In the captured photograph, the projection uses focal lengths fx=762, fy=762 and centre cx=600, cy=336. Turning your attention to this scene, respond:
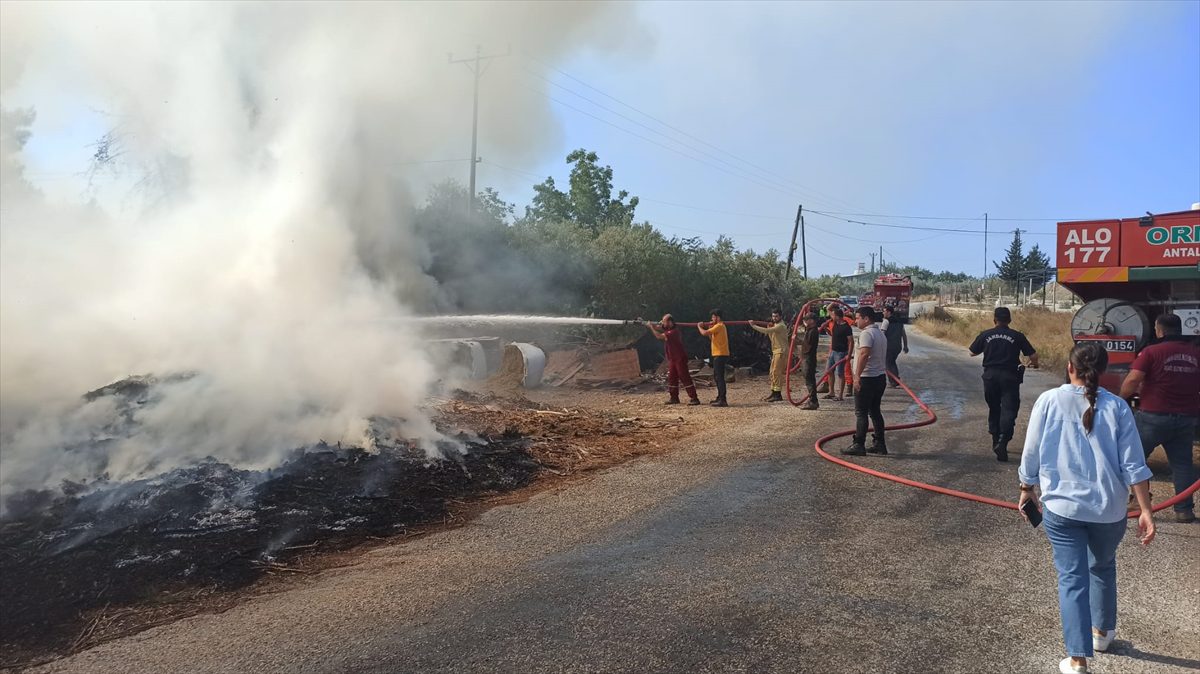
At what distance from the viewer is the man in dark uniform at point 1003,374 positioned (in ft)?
26.6

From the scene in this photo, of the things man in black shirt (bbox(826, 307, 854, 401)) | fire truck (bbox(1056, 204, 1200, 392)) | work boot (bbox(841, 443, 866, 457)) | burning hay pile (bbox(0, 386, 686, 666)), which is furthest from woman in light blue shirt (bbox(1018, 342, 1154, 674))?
man in black shirt (bbox(826, 307, 854, 401))

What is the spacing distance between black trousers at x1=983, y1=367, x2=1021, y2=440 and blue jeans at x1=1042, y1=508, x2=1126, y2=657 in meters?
4.73

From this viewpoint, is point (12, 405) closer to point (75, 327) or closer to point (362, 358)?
point (75, 327)

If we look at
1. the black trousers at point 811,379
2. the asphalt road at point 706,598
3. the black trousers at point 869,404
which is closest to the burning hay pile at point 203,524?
the asphalt road at point 706,598

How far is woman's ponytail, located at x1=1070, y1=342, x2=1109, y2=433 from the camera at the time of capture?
3.57 metres

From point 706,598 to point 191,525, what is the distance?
3852 millimetres

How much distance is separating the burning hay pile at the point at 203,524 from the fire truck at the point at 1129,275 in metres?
5.61

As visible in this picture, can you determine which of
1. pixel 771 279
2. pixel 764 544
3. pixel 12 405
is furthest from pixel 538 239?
pixel 764 544

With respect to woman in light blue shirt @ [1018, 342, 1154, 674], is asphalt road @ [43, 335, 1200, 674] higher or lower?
lower

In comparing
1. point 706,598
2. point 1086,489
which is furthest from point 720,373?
point 1086,489

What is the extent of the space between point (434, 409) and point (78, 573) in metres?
5.54

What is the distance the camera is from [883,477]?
23.6ft

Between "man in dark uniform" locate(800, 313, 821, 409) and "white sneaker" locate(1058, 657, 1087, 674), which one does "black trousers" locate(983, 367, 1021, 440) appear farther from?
"white sneaker" locate(1058, 657, 1087, 674)

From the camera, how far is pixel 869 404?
27.7 feet
